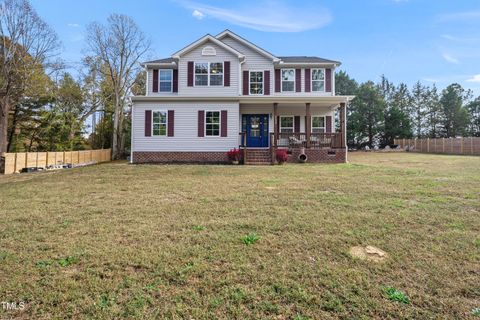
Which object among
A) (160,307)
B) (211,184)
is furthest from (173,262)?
(211,184)

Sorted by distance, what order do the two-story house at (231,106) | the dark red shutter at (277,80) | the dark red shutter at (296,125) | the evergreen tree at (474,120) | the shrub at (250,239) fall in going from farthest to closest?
the evergreen tree at (474,120), the dark red shutter at (296,125), the dark red shutter at (277,80), the two-story house at (231,106), the shrub at (250,239)

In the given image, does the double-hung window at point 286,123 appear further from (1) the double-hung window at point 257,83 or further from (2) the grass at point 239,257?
(2) the grass at point 239,257

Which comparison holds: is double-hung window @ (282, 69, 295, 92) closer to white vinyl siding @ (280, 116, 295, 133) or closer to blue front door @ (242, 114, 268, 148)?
white vinyl siding @ (280, 116, 295, 133)

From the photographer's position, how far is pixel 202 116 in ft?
47.3

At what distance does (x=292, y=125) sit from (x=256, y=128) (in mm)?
2609

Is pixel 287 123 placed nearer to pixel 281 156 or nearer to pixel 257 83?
pixel 257 83

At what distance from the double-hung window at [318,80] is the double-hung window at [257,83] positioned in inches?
142

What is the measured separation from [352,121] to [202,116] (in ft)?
97.2

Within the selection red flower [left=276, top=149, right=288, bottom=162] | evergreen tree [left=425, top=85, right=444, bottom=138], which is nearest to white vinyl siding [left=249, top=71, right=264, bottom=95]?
red flower [left=276, top=149, right=288, bottom=162]

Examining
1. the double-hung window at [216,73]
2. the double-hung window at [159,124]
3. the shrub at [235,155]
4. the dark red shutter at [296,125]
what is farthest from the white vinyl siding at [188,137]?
the dark red shutter at [296,125]

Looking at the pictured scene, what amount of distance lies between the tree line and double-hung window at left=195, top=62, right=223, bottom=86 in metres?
28.1

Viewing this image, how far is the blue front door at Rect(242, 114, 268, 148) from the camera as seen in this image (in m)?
16.3

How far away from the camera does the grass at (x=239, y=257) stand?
2260 mm

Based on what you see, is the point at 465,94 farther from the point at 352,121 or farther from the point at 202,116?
the point at 202,116
